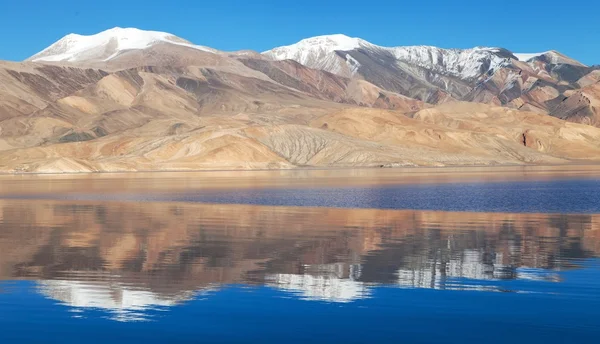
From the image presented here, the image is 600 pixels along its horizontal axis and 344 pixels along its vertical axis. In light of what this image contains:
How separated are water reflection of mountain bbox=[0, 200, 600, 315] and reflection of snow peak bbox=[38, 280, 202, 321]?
0.05m

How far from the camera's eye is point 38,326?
17812mm

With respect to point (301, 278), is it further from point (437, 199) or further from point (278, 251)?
point (437, 199)

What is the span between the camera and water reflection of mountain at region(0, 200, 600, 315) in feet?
74.5

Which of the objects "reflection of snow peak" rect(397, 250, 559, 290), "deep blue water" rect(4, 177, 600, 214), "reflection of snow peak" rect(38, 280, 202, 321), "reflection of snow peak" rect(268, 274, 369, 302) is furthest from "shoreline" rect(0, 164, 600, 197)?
"reflection of snow peak" rect(268, 274, 369, 302)

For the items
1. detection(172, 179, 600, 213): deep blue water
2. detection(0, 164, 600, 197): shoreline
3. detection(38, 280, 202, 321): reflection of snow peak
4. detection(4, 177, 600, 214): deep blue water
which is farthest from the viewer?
detection(0, 164, 600, 197): shoreline

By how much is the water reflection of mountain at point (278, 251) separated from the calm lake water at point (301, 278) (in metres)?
0.08

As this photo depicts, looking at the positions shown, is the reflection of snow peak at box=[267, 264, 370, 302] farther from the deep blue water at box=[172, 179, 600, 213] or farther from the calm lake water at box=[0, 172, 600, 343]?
the deep blue water at box=[172, 179, 600, 213]

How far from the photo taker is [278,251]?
30.1 meters

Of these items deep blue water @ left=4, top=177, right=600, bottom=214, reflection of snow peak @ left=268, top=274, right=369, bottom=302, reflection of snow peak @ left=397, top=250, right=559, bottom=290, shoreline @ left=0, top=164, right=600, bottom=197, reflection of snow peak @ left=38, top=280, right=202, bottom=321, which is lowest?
reflection of snow peak @ left=38, top=280, right=202, bottom=321

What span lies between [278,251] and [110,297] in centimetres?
1016

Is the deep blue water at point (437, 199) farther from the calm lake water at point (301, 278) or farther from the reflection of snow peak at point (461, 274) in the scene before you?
the reflection of snow peak at point (461, 274)

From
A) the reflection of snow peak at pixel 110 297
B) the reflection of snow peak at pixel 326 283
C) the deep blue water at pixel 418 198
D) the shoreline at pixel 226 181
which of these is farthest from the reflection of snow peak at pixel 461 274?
the shoreline at pixel 226 181

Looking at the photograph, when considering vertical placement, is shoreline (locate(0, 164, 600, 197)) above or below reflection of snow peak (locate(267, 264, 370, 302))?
above

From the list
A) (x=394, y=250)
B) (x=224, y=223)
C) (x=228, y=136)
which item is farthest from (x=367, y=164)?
(x=394, y=250)
